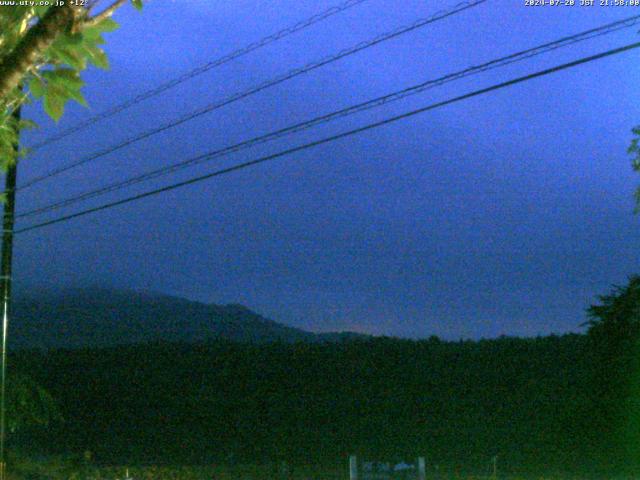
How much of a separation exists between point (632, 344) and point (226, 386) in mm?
16468

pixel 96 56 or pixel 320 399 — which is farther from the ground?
pixel 320 399

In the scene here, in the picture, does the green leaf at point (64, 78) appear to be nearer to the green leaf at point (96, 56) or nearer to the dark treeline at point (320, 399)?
the green leaf at point (96, 56)

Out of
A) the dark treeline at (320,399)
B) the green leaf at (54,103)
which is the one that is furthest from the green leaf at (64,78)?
the dark treeline at (320,399)

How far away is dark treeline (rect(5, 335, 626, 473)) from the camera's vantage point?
24.4m

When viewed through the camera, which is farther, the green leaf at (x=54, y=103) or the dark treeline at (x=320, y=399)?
the dark treeline at (x=320, y=399)

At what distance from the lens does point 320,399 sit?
28.1 metres

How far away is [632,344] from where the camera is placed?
52.5 feet

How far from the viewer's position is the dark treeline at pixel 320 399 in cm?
2444

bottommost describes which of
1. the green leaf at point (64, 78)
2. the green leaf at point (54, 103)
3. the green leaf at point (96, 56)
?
the green leaf at point (54, 103)

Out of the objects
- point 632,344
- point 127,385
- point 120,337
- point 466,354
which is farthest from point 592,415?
point 120,337

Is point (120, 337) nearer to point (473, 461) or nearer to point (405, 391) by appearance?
point (405, 391)

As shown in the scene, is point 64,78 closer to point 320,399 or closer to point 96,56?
point 96,56

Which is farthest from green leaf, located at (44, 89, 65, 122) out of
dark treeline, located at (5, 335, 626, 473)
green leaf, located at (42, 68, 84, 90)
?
dark treeline, located at (5, 335, 626, 473)

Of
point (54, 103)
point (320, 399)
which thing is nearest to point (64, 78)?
point (54, 103)
